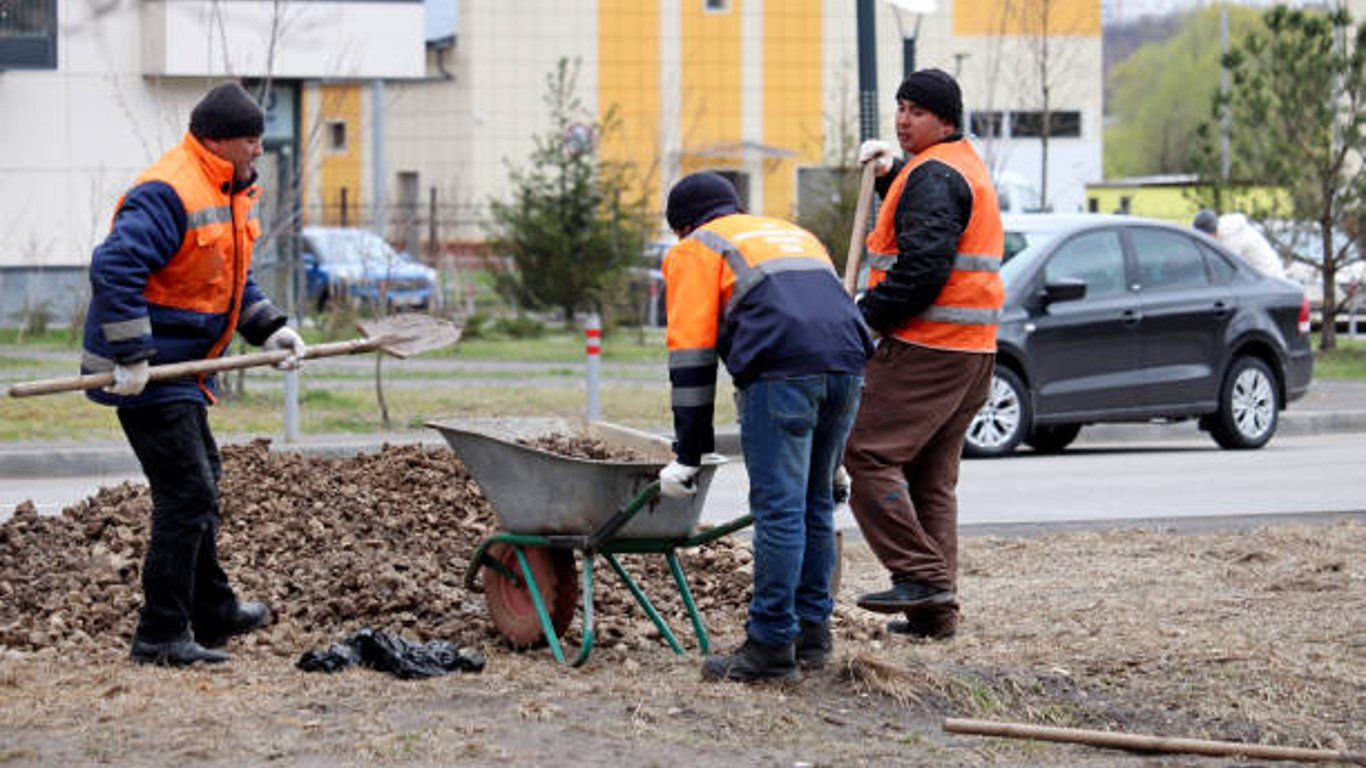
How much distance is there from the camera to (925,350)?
8.23m

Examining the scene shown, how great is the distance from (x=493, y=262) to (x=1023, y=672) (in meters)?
26.8

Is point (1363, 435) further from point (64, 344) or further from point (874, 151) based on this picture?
point (64, 344)

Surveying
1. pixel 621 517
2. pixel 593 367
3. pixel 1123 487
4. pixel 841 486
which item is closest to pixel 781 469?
pixel 621 517

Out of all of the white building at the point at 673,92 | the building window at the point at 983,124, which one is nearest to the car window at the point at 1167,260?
the building window at the point at 983,124

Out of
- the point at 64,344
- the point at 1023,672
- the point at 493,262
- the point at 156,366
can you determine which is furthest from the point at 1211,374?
the point at 493,262

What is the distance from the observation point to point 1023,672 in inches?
288

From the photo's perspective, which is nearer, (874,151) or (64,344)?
(874,151)

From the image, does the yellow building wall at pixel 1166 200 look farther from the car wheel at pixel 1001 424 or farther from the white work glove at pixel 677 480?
the white work glove at pixel 677 480

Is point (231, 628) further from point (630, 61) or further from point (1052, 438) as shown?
point (630, 61)

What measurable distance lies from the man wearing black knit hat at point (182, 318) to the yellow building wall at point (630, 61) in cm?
5513

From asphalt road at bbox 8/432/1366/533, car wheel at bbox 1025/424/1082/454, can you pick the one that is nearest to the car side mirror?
asphalt road at bbox 8/432/1366/533

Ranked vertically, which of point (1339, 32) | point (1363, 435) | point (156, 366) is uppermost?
point (1339, 32)

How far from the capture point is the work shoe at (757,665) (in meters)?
7.07

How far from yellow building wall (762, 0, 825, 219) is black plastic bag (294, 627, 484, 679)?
56.2 meters
